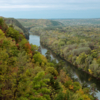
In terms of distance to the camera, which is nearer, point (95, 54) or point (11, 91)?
point (11, 91)

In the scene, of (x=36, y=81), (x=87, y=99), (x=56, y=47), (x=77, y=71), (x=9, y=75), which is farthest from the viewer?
(x=56, y=47)

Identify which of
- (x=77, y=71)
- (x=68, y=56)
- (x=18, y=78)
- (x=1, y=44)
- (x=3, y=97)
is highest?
(x=1, y=44)

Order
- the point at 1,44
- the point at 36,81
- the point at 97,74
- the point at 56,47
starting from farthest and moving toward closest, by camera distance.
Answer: the point at 56,47 < the point at 97,74 < the point at 1,44 < the point at 36,81

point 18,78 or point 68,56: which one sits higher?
point 18,78

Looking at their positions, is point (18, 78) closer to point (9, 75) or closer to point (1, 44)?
point (9, 75)

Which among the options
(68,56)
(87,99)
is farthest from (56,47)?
(87,99)

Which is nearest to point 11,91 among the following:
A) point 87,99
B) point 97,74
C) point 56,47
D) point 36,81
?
point 36,81

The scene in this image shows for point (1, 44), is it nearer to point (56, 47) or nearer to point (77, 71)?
point (77, 71)

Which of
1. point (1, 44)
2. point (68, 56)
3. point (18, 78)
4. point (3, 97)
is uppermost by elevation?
point (1, 44)

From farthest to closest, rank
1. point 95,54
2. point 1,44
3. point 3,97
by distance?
point 95,54 < point 1,44 < point 3,97
